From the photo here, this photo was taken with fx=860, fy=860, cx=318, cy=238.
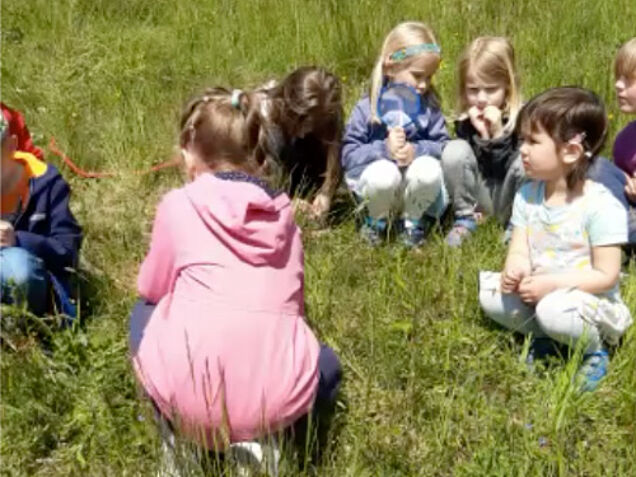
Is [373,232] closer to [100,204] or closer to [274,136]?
[274,136]

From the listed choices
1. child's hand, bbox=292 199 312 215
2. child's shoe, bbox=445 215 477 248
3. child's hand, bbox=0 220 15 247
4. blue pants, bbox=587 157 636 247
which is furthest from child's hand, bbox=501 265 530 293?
child's hand, bbox=0 220 15 247

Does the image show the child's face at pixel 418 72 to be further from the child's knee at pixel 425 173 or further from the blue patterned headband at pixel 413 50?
the child's knee at pixel 425 173

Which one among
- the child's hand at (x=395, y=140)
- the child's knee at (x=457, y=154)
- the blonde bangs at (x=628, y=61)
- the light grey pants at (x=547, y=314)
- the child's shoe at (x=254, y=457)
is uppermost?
the blonde bangs at (x=628, y=61)

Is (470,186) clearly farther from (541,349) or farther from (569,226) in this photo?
(541,349)

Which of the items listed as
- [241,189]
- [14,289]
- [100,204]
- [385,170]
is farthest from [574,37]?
[14,289]

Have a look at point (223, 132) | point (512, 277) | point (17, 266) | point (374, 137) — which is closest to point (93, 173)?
point (374, 137)

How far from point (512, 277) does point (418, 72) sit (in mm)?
1363

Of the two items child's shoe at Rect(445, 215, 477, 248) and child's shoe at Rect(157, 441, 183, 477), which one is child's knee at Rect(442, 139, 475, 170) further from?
child's shoe at Rect(157, 441, 183, 477)

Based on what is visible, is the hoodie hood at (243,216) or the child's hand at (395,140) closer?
the hoodie hood at (243,216)

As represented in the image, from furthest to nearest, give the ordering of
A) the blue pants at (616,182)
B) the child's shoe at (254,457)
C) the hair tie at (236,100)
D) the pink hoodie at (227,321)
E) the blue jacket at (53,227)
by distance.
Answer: the blue pants at (616,182) < the blue jacket at (53,227) < the hair tie at (236,100) < the pink hoodie at (227,321) < the child's shoe at (254,457)

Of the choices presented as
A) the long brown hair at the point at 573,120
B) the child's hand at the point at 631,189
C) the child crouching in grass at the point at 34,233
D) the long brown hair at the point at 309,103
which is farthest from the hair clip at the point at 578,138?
the child crouching in grass at the point at 34,233

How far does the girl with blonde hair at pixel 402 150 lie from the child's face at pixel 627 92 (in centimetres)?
79

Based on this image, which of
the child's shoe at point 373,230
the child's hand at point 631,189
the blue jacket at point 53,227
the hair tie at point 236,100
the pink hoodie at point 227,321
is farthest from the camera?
the child's shoe at point 373,230

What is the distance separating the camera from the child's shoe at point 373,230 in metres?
3.73
